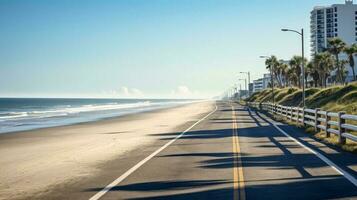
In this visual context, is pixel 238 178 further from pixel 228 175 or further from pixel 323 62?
pixel 323 62

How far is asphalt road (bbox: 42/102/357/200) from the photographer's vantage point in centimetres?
998

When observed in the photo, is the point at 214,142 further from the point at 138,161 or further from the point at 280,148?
the point at 138,161

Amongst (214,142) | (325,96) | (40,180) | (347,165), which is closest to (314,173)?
(347,165)

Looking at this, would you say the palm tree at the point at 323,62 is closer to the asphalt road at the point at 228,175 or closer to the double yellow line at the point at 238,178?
the asphalt road at the point at 228,175

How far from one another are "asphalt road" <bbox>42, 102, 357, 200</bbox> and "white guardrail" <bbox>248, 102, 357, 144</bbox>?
0.93m

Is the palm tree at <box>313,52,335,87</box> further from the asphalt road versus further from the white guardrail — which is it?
the asphalt road

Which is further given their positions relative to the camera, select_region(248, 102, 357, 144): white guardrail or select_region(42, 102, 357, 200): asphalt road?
select_region(248, 102, 357, 144): white guardrail

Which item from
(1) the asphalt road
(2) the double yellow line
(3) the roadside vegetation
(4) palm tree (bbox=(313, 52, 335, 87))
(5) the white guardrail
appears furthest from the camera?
(4) palm tree (bbox=(313, 52, 335, 87))

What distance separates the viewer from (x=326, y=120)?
2248 cm

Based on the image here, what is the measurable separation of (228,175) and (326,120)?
11.6 metres

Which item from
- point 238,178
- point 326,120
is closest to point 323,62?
point 326,120

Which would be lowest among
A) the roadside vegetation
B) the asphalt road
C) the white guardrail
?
the asphalt road

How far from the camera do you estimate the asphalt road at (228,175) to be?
9.98m

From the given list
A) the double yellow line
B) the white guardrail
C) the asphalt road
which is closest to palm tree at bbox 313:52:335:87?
the white guardrail
